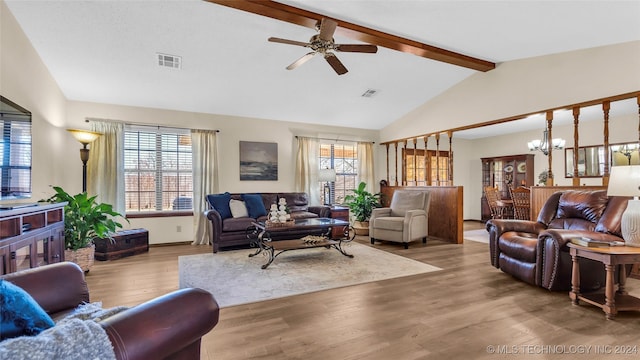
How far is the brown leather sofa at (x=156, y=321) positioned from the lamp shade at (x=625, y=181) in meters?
3.48

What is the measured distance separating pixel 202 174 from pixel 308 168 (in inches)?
88.1

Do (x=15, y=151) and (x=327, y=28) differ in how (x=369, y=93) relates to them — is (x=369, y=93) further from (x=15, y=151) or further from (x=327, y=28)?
(x=15, y=151)

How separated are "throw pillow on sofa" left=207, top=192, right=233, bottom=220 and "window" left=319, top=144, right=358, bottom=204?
2.44m

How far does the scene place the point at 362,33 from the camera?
378 cm

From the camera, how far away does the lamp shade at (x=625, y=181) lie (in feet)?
8.50

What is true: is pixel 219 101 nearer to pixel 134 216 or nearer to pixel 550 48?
pixel 134 216

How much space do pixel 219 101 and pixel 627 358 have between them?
588cm

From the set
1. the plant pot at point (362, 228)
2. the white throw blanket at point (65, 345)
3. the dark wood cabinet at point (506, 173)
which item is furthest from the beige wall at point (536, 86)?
the white throw blanket at point (65, 345)

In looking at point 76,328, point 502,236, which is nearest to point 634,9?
point 502,236

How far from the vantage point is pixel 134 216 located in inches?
210

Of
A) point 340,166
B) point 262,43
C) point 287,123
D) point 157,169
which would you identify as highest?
point 262,43

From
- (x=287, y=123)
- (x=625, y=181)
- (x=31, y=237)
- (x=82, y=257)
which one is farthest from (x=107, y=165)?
(x=625, y=181)

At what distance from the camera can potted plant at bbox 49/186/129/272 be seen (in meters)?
3.75

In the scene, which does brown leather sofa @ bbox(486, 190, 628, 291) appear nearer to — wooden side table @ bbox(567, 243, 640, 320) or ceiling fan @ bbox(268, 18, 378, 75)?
wooden side table @ bbox(567, 243, 640, 320)
